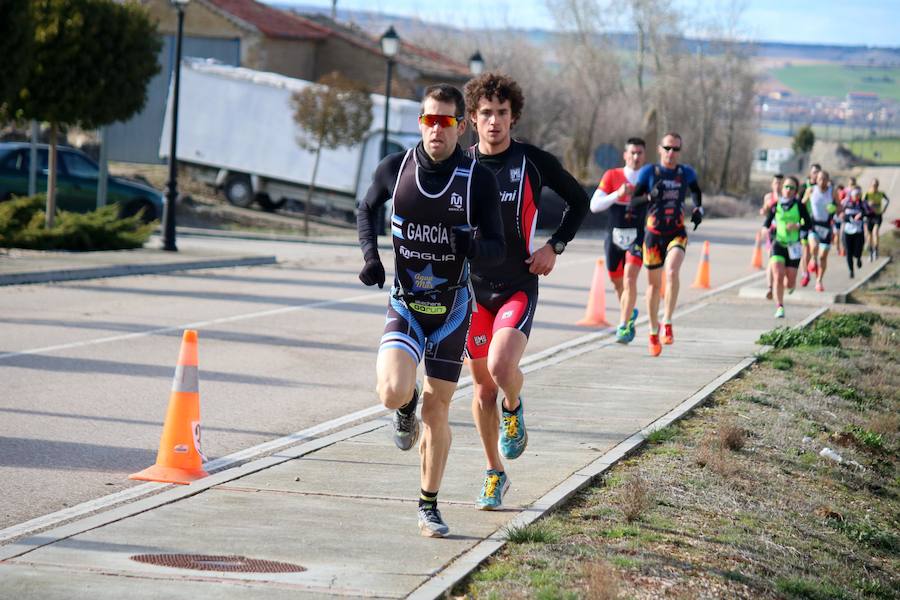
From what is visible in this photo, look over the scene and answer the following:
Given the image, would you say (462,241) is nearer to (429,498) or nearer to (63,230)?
(429,498)

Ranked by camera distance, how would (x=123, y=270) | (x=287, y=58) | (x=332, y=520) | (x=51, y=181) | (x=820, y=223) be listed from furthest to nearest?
(x=287, y=58) → (x=51, y=181) → (x=820, y=223) → (x=123, y=270) → (x=332, y=520)

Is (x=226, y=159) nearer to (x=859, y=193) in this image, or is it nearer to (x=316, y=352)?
(x=859, y=193)

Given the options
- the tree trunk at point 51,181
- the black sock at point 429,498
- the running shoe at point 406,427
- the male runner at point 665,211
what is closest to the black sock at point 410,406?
the running shoe at point 406,427

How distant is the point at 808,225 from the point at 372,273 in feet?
40.7

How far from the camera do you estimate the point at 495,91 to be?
699 cm

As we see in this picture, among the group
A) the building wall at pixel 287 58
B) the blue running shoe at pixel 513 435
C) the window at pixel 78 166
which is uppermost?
the building wall at pixel 287 58

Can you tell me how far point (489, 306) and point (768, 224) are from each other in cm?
1181

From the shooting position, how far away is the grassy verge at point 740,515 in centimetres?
582

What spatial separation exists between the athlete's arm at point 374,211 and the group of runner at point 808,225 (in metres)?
11.8

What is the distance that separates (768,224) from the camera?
59.9ft

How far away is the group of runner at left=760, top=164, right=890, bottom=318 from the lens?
1769 centimetres

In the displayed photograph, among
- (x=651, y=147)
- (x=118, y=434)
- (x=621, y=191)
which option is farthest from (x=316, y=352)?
(x=651, y=147)

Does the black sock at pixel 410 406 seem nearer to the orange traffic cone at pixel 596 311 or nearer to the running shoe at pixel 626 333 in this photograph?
the running shoe at pixel 626 333

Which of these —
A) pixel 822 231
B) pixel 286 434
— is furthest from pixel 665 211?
pixel 822 231
